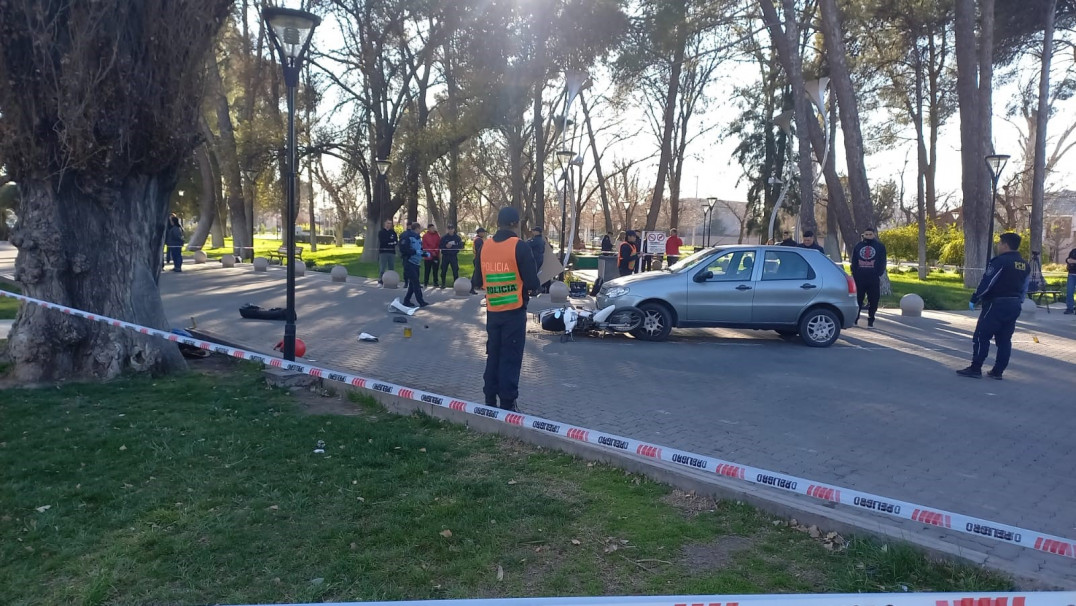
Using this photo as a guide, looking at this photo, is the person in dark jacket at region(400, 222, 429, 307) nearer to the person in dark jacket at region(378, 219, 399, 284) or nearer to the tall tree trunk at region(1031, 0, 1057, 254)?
the person in dark jacket at region(378, 219, 399, 284)

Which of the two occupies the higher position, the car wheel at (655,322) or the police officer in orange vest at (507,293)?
the police officer in orange vest at (507,293)

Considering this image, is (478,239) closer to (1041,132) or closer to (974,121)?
(974,121)

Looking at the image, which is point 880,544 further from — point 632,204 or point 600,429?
point 632,204

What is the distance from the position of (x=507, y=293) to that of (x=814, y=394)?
12.2ft

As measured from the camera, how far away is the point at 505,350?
6527 millimetres

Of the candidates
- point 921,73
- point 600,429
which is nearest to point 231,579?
point 600,429

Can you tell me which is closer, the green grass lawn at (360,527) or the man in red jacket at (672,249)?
the green grass lawn at (360,527)

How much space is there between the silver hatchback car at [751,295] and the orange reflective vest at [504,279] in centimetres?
520

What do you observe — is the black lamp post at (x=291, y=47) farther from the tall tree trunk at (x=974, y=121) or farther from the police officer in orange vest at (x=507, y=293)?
the tall tree trunk at (x=974, y=121)

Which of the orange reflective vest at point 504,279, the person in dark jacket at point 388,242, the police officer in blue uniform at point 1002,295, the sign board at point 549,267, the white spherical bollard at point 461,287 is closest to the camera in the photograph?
the orange reflective vest at point 504,279

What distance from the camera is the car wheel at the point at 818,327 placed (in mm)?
11422

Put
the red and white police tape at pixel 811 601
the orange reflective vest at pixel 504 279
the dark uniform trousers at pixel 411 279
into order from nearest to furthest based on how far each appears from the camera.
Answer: the red and white police tape at pixel 811 601
the orange reflective vest at pixel 504 279
the dark uniform trousers at pixel 411 279

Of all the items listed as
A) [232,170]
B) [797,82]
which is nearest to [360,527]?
[797,82]

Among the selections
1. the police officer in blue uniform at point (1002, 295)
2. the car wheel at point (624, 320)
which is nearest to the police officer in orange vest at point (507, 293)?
the car wheel at point (624, 320)
